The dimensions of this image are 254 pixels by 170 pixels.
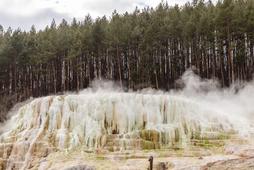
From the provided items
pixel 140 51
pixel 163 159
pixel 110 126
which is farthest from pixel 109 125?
pixel 140 51

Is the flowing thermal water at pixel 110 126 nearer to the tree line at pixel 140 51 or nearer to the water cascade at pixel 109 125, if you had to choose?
the water cascade at pixel 109 125

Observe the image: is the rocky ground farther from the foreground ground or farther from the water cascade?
the water cascade

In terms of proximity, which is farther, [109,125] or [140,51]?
[140,51]

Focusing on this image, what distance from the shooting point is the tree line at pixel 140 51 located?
1800 inches

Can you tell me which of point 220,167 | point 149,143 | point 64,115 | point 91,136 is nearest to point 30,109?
point 64,115

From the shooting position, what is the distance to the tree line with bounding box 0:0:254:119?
45.7 m

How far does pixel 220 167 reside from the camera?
793 inches

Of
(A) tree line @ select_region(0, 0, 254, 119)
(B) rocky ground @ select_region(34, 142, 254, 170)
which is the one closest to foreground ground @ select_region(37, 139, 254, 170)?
(B) rocky ground @ select_region(34, 142, 254, 170)

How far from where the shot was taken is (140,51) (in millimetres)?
48562

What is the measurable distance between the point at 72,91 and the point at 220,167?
32.9 m

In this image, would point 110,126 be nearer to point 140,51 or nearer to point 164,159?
point 164,159

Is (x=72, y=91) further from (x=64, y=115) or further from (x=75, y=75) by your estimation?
(x=64, y=115)

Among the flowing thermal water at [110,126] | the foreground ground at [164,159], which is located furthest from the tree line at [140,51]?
the foreground ground at [164,159]

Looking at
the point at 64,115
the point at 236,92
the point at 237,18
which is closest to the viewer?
the point at 64,115
